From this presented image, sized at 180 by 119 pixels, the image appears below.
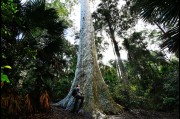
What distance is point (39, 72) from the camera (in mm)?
12000

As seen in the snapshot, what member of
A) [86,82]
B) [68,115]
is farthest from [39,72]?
[68,115]

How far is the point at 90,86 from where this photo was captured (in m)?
9.84

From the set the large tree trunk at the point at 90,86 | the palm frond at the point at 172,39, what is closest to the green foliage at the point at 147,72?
the large tree trunk at the point at 90,86

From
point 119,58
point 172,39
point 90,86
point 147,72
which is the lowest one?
point 90,86

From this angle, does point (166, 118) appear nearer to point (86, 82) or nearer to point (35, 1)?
point (86, 82)

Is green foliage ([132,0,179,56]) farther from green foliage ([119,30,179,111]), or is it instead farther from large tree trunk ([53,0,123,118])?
green foliage ([119,30,179,111])

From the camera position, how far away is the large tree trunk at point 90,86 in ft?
30.6

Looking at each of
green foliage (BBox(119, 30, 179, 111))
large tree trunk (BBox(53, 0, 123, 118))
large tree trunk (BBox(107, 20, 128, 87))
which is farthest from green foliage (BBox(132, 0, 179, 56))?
large tree trunk (BBox(107, 20, 128, 87))

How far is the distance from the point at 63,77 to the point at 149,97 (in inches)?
251

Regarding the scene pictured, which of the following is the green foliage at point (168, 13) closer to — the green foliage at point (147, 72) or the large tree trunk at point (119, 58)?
the green foliage at point (147, 72)

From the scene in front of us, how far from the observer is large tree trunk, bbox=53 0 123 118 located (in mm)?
9316

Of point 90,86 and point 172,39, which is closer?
point 172,39

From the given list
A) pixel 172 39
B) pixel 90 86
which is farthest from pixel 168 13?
pixel 90 86

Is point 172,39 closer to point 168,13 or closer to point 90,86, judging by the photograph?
point 168,13
